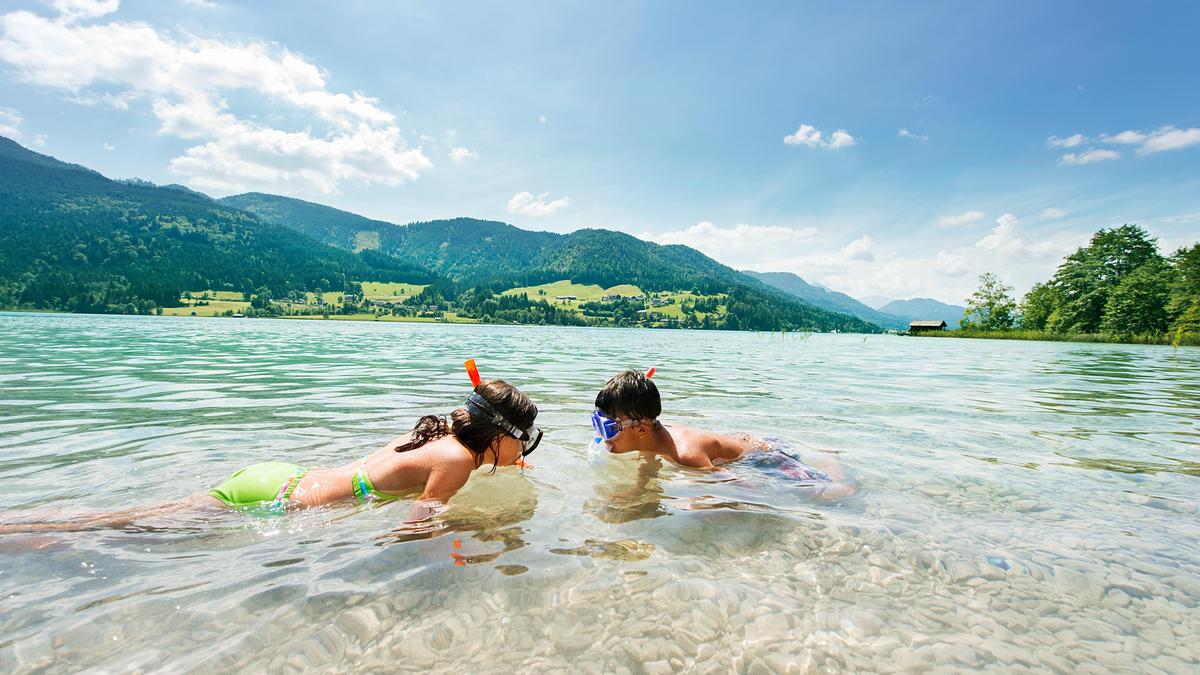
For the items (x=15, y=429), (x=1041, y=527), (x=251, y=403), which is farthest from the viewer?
(x=251, y=403)

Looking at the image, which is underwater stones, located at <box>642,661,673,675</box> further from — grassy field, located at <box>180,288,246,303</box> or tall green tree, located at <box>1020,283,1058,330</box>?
grassy field, located at <box>180,288,246,303</box>

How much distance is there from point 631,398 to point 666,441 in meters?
0.83

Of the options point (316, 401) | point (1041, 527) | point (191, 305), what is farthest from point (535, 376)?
point (191, 305)

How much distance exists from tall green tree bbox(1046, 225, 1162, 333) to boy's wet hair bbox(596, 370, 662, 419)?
340 ft

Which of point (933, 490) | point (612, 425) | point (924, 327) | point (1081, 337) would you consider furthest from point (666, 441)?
point (924, 327)

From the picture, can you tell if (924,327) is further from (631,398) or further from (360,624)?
(360,624)

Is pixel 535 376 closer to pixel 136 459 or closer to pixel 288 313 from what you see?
pixel 136 459

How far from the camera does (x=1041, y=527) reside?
4828 mm

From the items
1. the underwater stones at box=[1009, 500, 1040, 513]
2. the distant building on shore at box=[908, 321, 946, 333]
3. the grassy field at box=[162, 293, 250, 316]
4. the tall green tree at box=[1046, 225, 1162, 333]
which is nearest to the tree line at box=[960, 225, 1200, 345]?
the tall green tree at box=[1046, 225, 1162, 333]

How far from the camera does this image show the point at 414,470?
203 inches

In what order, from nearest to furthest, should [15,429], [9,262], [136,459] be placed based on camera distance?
[136,459] < [15,429] < [9,262]

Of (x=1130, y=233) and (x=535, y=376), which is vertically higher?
(x=1130, y=233)

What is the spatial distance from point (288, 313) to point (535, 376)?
17277cm

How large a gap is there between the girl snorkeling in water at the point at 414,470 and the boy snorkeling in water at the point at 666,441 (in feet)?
3.51
